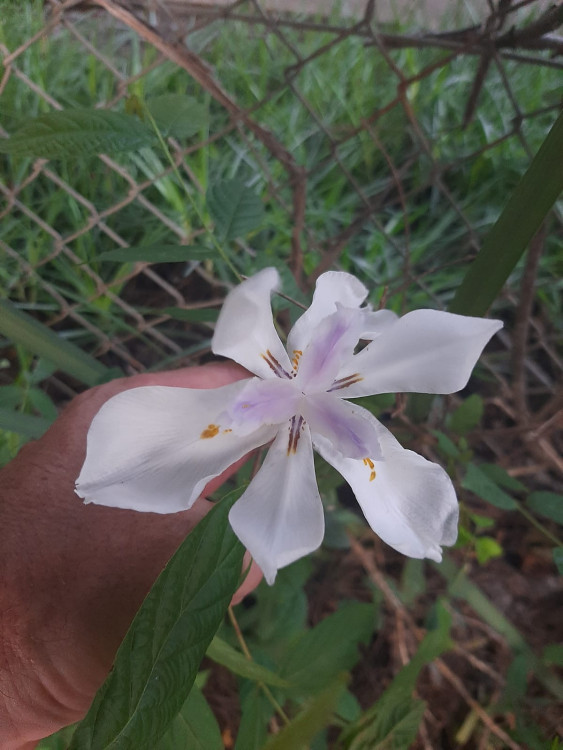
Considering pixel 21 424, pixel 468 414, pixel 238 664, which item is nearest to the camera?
pixel 238 664

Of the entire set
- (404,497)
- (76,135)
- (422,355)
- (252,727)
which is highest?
(76,135)

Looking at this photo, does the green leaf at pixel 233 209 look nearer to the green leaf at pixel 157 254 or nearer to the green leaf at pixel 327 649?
the green leaf at pixel 157 254

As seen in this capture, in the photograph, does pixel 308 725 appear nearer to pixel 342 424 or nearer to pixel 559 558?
pixel 342 424

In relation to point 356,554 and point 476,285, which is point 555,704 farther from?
point 476,285

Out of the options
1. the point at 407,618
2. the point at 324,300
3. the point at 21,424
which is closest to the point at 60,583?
the point at 21,424

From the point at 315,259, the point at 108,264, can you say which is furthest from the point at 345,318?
the point at 108,264

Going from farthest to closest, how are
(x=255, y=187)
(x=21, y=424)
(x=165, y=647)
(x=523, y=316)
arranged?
(x=255, y=187), (x=523, y=316), (x=21, y=424), (x=165, y=647)
